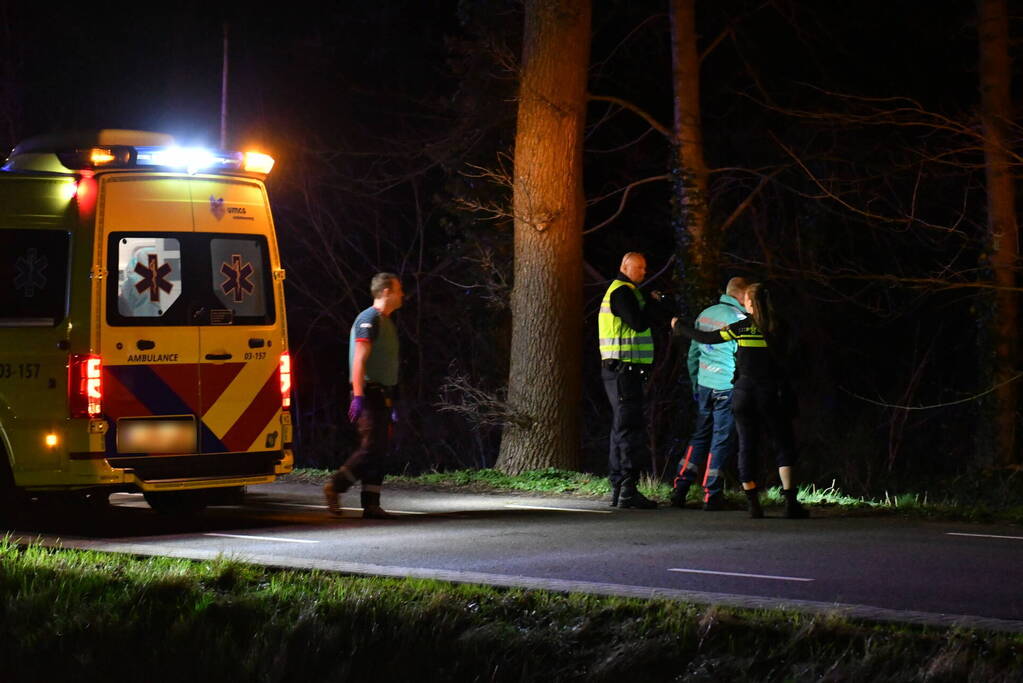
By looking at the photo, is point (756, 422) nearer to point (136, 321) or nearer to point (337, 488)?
point (337, 488)

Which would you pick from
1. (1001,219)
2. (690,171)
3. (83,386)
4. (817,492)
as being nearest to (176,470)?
(83,386)

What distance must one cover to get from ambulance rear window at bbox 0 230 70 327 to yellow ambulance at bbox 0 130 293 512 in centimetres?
1

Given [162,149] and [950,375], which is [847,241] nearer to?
[950,375]

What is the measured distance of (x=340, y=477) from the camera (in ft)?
43.0

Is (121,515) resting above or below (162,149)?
below

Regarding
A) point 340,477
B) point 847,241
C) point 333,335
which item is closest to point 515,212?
point 340,477

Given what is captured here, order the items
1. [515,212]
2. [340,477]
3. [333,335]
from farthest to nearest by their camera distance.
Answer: [333,335] → [515,212] → [340,477]

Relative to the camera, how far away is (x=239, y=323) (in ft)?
41.5

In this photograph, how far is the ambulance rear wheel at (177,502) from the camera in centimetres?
1347

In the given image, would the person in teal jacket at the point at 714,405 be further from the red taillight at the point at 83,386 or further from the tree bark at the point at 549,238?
the red taillight at the point at 83,386

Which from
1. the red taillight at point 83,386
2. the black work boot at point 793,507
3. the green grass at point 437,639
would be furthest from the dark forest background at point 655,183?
the green grass at point 437,639

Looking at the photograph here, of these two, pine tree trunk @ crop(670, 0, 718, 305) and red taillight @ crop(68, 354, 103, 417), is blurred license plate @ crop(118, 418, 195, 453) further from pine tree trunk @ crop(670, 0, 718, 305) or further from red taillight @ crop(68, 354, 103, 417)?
pine tree trunk @ crop(670, 0, 718, 305)

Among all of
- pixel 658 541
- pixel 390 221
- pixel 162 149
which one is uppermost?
pixel 390 221

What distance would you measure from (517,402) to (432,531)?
5.72m
